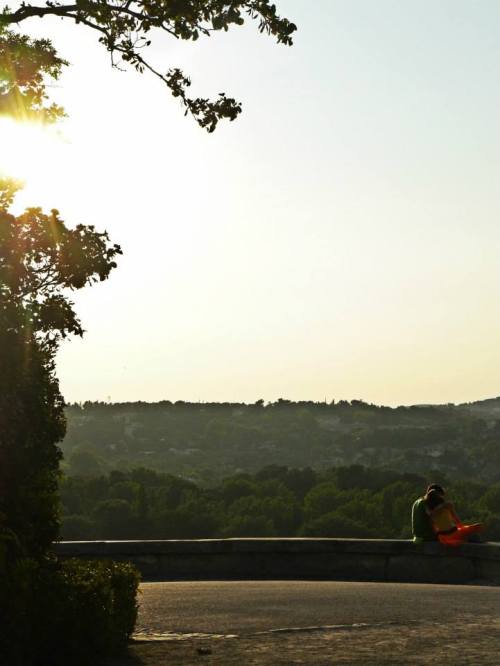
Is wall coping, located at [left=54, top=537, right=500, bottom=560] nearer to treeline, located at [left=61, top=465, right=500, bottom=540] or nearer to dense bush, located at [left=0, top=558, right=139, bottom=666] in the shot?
dense bush, located at [left=0, top=558, right=139, bottom=666]

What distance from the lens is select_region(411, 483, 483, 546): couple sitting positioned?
19.3 metres

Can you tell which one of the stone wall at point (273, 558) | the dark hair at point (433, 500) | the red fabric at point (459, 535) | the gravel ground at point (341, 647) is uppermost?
the dark hair at point (433, 500)

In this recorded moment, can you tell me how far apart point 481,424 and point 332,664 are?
114381 millimetres

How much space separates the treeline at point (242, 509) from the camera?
43656 mm

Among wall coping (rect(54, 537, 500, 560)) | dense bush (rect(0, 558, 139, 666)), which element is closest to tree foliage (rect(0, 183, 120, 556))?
dense bush (rect(0, 558, 139, 666))

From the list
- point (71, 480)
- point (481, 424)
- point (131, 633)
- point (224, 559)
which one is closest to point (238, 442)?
point (481, 424)

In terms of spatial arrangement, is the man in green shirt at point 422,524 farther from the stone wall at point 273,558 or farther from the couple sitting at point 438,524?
the stone wall at point 273,558

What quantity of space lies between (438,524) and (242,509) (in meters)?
31.0

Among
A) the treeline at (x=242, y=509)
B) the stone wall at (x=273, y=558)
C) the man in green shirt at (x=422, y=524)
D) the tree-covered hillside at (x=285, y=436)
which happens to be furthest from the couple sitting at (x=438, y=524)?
the tree-covered hillside at (x=285, y=436)

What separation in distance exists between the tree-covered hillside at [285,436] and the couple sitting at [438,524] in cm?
7751

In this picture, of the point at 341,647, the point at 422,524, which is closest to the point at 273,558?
the point at 422,524

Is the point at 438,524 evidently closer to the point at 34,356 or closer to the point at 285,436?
the point at 34,356

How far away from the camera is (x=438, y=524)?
19.5 meters

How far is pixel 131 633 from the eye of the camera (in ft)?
36.1
